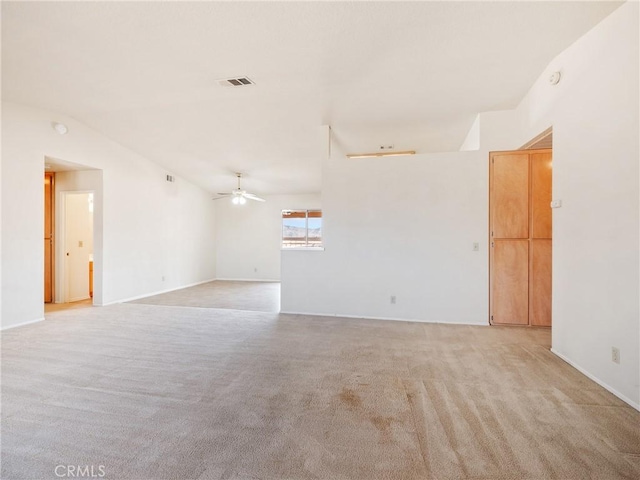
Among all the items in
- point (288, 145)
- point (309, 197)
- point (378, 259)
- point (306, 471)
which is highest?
point (288, 145)

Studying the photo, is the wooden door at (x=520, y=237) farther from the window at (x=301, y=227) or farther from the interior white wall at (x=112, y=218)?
the interior white wall at (x=112, y=218)

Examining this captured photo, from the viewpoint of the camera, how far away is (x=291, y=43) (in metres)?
3.09

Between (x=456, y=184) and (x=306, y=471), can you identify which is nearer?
(x=306, y=471)

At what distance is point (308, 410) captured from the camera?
219 cm

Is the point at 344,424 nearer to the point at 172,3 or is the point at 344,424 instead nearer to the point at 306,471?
the point at 306,471

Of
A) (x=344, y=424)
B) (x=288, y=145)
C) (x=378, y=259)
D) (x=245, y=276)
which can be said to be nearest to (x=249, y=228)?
(x=245, y=276)

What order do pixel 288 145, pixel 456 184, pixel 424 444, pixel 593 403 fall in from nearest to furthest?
pixel 424 444
pixel 593 403
pixel 456 184
pixel 288 145

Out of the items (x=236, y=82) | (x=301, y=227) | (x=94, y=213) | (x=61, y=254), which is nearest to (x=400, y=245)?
(x=236, y=82)

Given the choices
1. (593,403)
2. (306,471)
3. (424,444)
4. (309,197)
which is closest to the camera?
(306,471)

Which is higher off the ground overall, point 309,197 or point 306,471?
point 309,197

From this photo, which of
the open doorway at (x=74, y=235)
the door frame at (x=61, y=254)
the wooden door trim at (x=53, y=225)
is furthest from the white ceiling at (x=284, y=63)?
the door frame at (x=61, y=254)

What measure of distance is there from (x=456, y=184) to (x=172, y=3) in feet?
12.9

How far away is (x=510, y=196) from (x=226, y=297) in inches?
217

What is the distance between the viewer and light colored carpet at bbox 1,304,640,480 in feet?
5.49
